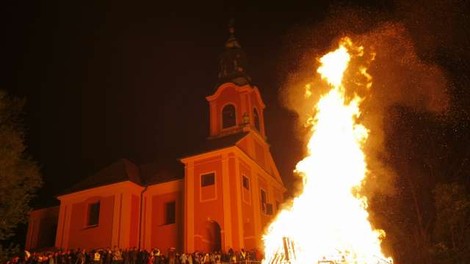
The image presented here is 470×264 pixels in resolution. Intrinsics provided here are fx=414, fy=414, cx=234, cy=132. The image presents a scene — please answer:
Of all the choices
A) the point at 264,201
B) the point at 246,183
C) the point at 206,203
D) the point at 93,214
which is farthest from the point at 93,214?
the point at 264,201

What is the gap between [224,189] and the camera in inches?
1041

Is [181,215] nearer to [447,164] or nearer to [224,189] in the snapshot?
[224,189]

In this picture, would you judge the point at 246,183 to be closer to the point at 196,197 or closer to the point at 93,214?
A: the point at 196,197

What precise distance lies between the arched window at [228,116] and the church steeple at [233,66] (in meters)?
2.29

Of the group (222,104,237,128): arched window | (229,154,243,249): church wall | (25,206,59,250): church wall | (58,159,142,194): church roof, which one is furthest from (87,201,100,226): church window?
(222,104,237,128): arched window

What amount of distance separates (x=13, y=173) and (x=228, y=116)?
50.9ft

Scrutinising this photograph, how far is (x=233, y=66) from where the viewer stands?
35.2 meters

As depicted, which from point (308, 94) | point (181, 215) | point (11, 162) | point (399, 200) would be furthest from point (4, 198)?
point (399, 200)

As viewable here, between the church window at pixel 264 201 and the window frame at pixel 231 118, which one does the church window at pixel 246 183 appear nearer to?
the church window at pixel 264 201

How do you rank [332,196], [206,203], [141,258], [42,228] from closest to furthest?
[332,196], [141,258], [206,203], [42,228]

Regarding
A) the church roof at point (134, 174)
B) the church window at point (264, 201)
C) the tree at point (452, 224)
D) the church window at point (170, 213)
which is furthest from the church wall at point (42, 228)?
the tree at point (452, 224)

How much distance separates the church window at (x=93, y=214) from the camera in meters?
30.0

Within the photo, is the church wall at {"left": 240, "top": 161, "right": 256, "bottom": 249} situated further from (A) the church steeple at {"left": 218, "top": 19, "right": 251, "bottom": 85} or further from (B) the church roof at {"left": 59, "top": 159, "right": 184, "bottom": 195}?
(A) the church steeple at {"left": 218, "top": 19, "right": 251, "bottom": 85}

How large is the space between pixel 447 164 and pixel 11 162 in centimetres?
2565
